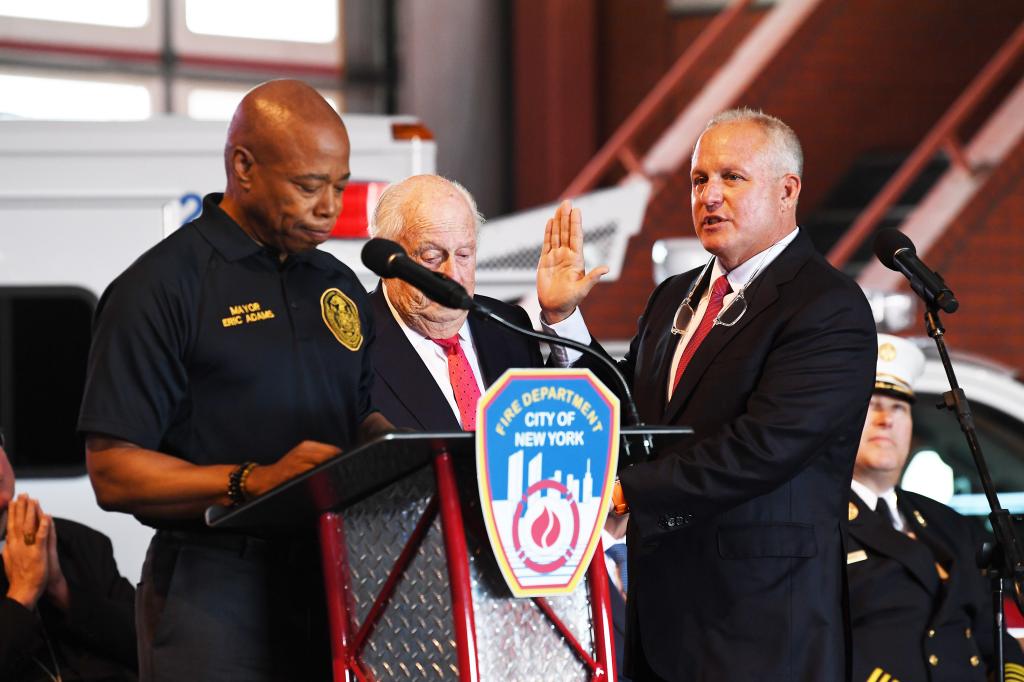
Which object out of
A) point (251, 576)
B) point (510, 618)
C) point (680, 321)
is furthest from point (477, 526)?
point (680, 321)

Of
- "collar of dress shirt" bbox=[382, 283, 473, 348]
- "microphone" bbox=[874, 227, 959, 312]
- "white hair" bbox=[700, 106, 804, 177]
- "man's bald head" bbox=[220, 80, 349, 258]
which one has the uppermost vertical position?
"white hair" bbox=[700, 106, 804, 177]

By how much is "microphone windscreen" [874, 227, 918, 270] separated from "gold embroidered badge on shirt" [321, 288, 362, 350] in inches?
52.0

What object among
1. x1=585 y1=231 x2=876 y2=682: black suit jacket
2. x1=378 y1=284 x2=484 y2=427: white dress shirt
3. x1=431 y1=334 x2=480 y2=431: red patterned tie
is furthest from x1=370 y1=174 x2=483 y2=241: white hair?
x1=585 y1=231 x2=876 y2=682: black suit jacket

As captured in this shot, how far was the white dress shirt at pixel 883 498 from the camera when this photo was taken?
440cm

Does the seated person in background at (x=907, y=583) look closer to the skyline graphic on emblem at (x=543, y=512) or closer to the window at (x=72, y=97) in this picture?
the skyline graphic on emblem at (x=543, y=512)

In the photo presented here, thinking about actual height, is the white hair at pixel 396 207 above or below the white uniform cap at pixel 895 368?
above

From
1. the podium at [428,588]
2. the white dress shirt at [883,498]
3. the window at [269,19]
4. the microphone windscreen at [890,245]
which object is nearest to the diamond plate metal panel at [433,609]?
the podium at [428,588]

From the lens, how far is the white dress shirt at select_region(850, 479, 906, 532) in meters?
4.40

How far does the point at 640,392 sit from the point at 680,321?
20cm

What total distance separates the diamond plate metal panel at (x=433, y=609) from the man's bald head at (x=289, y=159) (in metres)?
0.48

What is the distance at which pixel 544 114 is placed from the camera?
476 inches

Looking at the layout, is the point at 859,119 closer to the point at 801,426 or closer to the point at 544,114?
the point at 544,114

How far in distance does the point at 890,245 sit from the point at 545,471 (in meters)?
1.46

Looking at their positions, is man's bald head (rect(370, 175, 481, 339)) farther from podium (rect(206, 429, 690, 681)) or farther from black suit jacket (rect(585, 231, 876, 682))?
podium (rect(206, 429, 690, 681))
